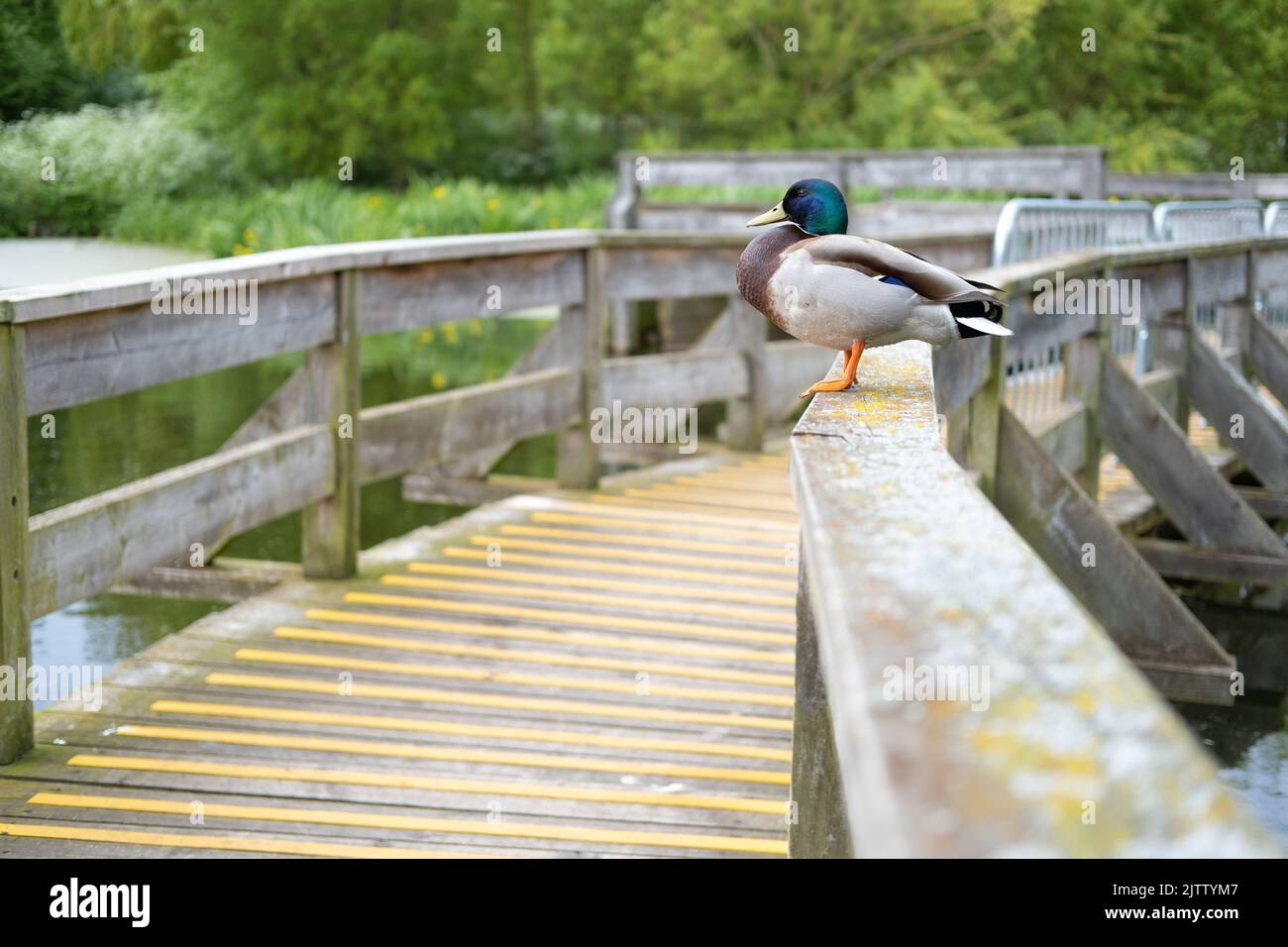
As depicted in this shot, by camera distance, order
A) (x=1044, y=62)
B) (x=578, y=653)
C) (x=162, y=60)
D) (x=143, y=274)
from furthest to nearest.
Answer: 1. (x=1044, y=62)
2. (x=162, y=60)
3. (x=578, y=653)
4. (x=143, y=274)

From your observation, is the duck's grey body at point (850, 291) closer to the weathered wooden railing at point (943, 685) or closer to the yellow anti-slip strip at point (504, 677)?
the weathered wooden railing at point (943, 685)

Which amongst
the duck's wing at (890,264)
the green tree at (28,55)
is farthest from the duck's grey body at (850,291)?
the green tree at (28,55)

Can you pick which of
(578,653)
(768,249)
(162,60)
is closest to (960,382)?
(578,653)

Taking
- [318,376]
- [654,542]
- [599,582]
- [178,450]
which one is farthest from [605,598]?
[178,450]

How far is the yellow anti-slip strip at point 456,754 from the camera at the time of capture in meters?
3.50

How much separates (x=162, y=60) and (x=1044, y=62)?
19.4 m

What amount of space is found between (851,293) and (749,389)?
4.86 m

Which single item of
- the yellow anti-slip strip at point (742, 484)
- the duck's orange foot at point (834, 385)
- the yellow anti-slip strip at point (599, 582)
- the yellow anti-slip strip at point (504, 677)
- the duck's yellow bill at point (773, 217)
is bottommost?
the yellow anti-slip strip at point (504, 677)

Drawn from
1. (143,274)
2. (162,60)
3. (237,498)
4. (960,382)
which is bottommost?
(237,498)

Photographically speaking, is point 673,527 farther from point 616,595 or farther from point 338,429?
point 338,429

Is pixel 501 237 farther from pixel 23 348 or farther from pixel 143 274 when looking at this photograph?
pixel 23 348

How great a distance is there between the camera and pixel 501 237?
5684 mm

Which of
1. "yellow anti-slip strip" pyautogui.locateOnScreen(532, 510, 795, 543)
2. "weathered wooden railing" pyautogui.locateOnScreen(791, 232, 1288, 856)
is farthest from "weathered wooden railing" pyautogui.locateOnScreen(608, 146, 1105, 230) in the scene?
"weathered wooden railing" pyautogui.locateOnScreen(791, 232, 1288, 856)

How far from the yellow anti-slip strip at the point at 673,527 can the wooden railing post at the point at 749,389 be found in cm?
178
